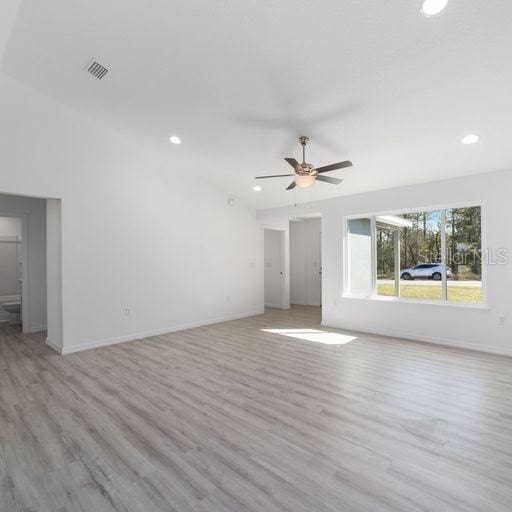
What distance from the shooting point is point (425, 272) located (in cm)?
515

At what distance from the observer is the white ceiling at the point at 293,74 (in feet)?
7.69

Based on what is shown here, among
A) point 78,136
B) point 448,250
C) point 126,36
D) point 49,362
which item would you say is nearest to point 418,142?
point 448,250

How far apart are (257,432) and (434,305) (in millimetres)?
3728

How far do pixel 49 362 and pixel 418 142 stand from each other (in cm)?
550

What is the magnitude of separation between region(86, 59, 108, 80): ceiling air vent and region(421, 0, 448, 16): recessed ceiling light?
3105 millimetres

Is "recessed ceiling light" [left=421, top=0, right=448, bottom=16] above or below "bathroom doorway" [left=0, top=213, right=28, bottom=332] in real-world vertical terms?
above

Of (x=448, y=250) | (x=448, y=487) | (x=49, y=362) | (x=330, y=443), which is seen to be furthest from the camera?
(x=448, y=250)

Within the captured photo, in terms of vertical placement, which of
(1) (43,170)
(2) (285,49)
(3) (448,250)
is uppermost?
(2) (285,49)

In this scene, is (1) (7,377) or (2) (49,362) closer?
(1) (7,377)

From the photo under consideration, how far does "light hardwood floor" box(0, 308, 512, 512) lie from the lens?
1.74 meters

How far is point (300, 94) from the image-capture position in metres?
3.17

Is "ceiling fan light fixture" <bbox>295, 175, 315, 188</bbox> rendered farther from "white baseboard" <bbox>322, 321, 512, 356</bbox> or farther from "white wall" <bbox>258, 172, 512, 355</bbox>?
Answer: "white baseboard" <bbox>322, 321, 512, 356</bbox>

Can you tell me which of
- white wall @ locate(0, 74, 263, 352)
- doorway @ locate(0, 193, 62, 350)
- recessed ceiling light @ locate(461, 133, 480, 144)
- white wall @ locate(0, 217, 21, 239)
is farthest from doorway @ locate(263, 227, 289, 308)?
white wall @ locate(0, 217, 21, 239)

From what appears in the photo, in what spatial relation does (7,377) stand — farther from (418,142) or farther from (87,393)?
(418,142)
